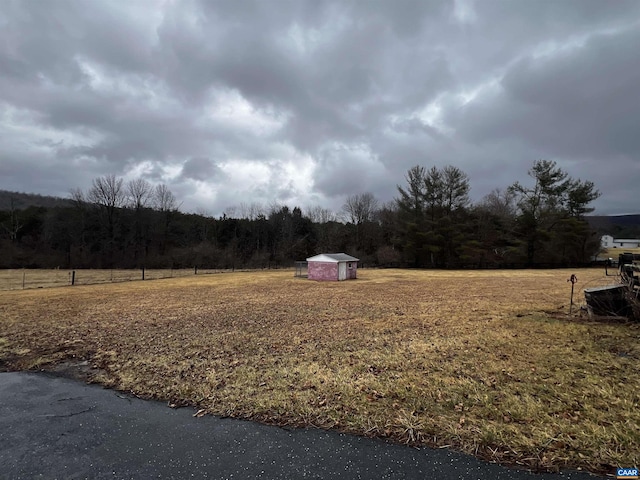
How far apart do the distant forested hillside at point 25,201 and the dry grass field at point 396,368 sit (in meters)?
54.5

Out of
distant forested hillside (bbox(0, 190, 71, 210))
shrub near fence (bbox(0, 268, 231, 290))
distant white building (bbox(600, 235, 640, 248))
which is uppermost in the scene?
distant forested hillside (bbox(0, 190, 71, 210))

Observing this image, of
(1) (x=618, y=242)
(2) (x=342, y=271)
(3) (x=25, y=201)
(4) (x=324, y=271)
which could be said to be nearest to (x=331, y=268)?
(4) (x=324, y=271)

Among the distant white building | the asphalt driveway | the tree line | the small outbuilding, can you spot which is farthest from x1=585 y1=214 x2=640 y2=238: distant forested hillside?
the asphalt driveway

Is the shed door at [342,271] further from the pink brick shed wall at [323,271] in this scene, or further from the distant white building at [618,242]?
the distant white building at [618,242]

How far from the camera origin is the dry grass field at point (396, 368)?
3770mm

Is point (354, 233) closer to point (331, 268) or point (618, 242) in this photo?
point (331, 268)

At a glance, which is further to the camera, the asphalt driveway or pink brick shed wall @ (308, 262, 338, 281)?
pink brick shed wall @ (308, 262, 338, 281)

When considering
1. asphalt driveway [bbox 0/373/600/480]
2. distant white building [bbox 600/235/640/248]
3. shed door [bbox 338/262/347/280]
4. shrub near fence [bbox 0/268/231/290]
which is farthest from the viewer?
distant white building [bbox 600/235/640/248]

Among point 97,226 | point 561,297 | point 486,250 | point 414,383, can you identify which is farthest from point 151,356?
point 97,226

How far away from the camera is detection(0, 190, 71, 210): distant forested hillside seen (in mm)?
51688

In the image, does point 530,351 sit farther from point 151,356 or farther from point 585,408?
point 151,356

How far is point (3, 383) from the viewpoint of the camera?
589 cm

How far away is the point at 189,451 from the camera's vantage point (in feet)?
11.9

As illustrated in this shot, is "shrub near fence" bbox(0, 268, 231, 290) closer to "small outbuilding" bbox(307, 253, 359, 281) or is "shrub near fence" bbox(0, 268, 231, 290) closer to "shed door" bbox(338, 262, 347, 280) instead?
"small outbuilding" bbox(307, 253, 359, 281)
